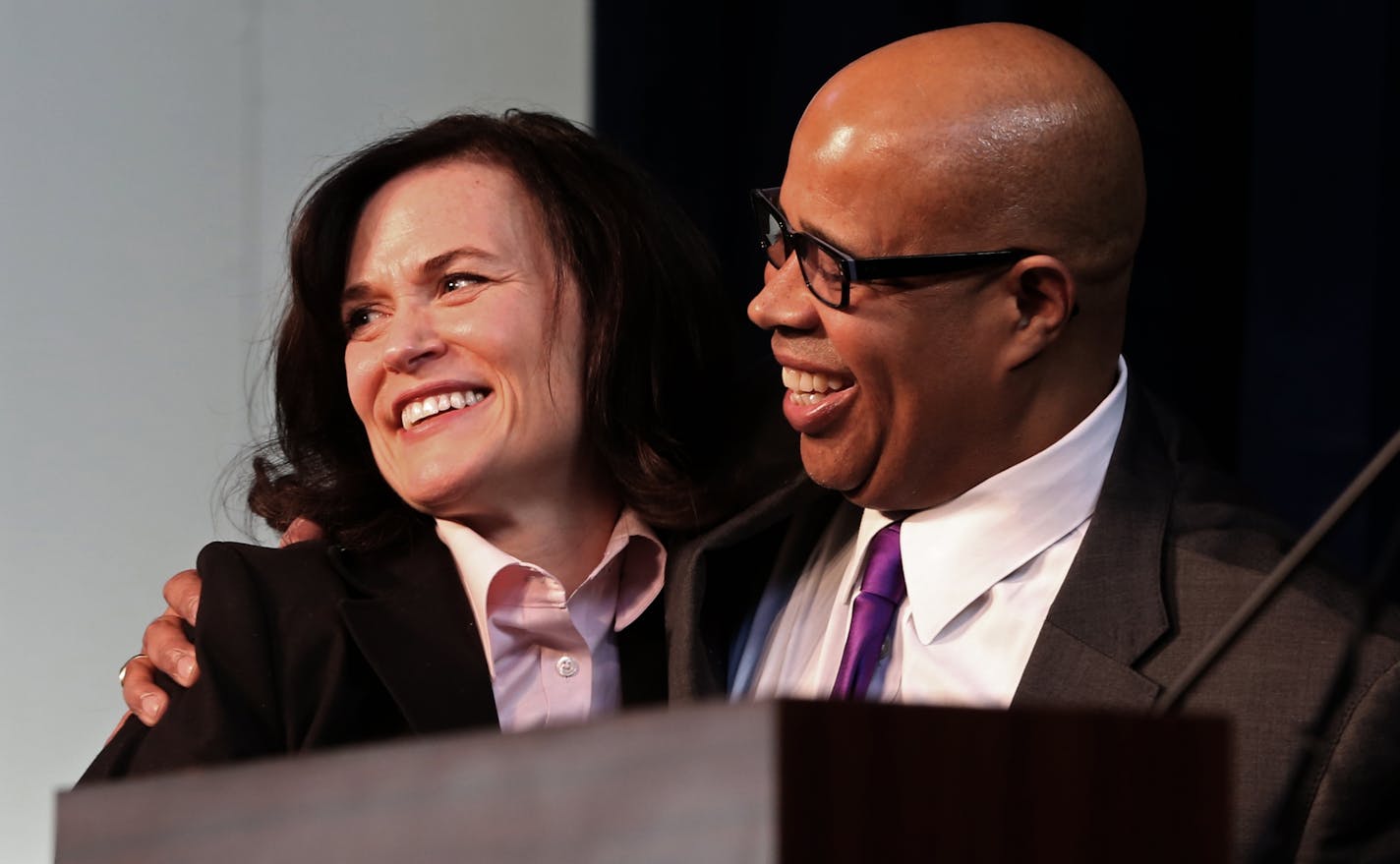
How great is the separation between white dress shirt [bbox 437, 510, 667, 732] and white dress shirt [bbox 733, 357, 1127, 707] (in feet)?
0.72

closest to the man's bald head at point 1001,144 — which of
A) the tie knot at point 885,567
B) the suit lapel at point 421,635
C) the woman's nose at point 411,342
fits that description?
the tie knot at point 885,567

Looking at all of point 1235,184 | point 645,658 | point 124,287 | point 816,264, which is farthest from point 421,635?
point 124,287

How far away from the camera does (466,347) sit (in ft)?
5.67

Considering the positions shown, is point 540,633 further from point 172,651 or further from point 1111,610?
point 1111,610

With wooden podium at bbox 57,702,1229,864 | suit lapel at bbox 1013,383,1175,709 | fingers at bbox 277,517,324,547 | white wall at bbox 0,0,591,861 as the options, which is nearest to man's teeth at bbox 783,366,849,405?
suit lapel at bbox 1013,383,1175,709

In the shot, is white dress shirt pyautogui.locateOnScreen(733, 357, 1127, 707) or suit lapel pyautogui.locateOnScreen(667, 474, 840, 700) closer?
white dress shirt pyautogui.locateOnScreen(733, 357, 1127, 707)

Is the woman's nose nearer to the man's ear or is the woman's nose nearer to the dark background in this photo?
the dark background

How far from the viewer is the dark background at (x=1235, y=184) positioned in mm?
2055

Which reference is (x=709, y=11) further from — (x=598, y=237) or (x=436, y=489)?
(x=436, y=489)

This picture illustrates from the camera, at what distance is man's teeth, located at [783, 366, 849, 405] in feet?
5.25

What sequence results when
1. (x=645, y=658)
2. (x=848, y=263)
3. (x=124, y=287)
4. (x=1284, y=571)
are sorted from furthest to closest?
(x=124, y=287) < (x=645, y=658) < (x=848, y=263) < (x=1284, y=571)

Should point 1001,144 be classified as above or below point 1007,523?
above

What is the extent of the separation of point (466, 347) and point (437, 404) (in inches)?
2.4

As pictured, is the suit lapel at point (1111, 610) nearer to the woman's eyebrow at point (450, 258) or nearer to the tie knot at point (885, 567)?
the tie knot at point (885, 567)
